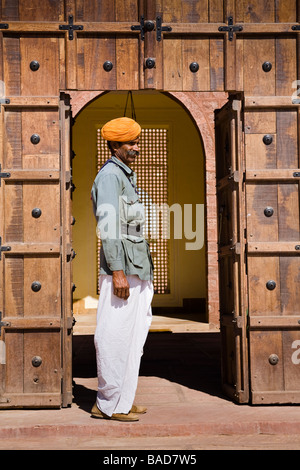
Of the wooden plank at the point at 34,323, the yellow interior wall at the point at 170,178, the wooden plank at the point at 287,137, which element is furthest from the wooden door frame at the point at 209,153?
the wooden plank at the point at 34,323

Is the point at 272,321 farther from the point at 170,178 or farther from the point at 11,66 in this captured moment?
the point at 170,178

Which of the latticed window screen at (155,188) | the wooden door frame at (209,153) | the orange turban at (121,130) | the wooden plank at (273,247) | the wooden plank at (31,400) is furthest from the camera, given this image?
the latticed window screen at (155,188)

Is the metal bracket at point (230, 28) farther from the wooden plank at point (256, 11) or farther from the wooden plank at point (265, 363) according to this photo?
the wooden plank at point (265, 363)

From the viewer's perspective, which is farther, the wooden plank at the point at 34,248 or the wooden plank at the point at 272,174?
the wooden plank at the point at 272,174

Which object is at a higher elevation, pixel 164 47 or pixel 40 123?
pixel 164 47

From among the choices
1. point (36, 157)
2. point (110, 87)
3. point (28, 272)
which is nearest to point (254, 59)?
point (110, 87)

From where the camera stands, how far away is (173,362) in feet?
21.6

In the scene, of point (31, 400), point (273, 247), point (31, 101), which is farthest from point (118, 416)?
point (31, 101)

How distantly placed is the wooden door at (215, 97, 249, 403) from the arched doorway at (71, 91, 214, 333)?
7641 mm

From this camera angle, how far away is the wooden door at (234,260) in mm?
4609

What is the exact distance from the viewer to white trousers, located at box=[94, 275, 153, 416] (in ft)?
13.5

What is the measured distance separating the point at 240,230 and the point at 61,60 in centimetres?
171

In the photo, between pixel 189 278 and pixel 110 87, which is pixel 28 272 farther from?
pixel 189 278

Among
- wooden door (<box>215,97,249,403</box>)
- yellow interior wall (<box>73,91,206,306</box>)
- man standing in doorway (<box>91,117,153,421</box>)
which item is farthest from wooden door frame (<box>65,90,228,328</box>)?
man standing in doorway (<box>91,117,153,421</box>)
